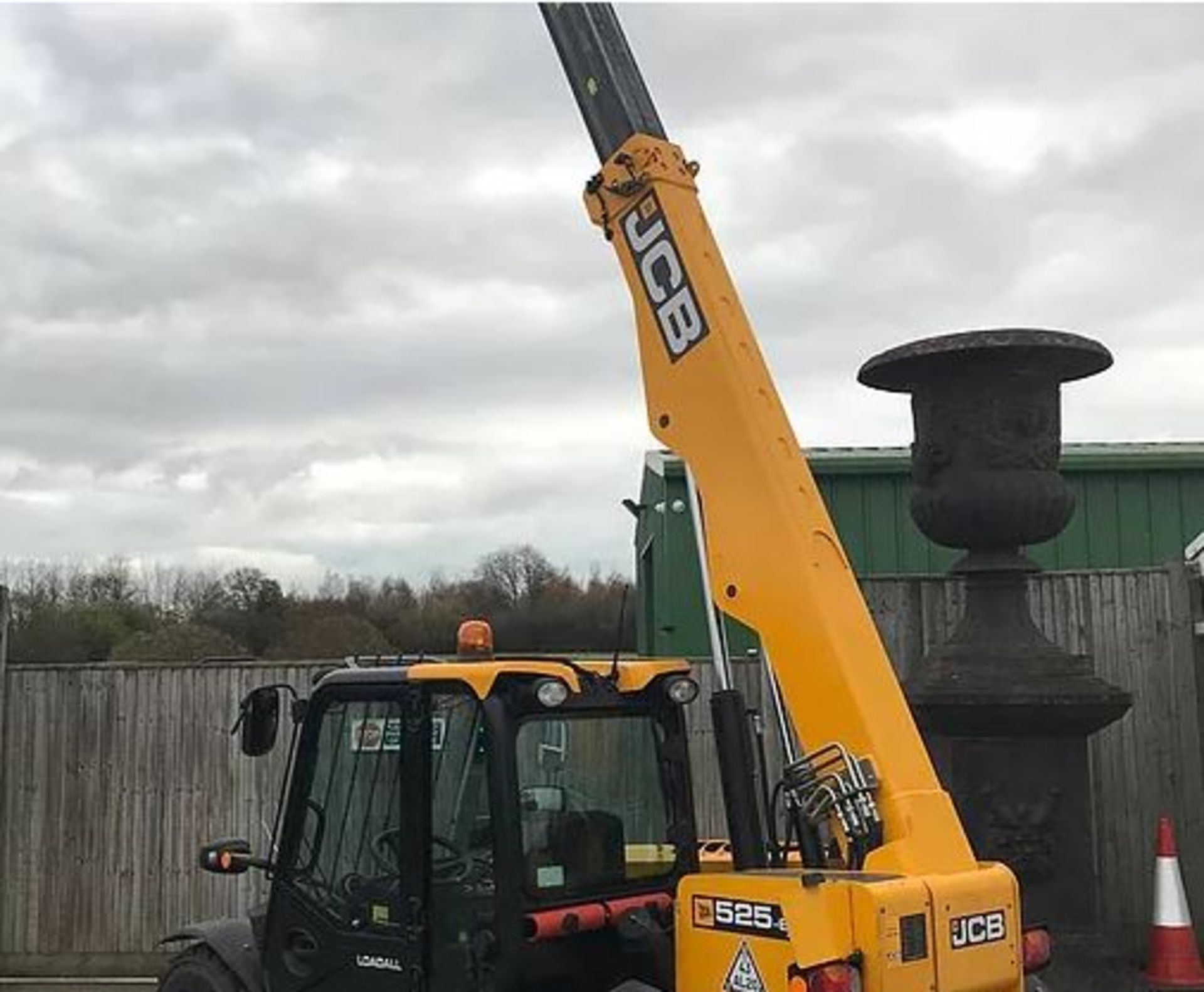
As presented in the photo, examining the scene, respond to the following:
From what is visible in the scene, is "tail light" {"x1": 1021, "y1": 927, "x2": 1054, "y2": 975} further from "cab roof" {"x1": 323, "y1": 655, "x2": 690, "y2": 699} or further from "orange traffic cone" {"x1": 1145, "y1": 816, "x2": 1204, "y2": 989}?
"orange traffic cone" {"x1": 1145, "y1": 816, "x2": 1204, "y2": 989}

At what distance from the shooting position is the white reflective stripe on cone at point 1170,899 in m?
7.37

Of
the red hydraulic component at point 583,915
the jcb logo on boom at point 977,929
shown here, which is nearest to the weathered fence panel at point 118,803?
the red hydraulic component at point 583,915

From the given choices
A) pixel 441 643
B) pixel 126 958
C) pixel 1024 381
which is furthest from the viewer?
pixel 441 643

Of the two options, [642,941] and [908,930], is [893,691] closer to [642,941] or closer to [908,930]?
[908,930]

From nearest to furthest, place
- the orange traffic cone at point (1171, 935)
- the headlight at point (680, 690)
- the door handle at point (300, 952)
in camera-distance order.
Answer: the headlight at point (680, 690) < the door handle at point (300, 952) < the orange traffic cone at point (1171, 935)

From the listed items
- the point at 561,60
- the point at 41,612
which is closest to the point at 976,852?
the point at 561,60

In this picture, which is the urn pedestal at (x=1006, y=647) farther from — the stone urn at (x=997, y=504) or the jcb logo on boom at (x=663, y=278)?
the jcb logo on boom at (x=663, y=278)

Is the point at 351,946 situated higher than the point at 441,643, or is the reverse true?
the point at 441,643

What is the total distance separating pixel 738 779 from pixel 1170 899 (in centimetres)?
399

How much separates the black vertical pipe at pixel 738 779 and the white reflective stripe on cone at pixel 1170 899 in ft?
12.6

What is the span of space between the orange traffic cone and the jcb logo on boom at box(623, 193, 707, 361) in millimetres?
4412

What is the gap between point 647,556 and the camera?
12.6 m

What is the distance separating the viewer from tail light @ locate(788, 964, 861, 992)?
12.2ft

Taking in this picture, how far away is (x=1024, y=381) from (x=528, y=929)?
409cm
